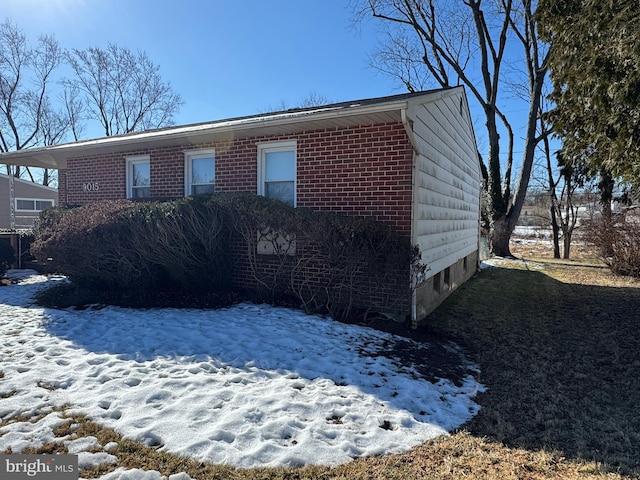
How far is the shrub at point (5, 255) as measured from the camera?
8.54 metres

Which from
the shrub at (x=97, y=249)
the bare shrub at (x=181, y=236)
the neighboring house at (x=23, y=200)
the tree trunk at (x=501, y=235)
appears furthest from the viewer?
the neighboring house at (x=23, y=200)

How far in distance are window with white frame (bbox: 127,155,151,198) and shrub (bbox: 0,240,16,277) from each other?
2970 mm

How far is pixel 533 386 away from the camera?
4.09m

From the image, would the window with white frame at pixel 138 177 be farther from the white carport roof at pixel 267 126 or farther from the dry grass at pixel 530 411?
the dry grass at pixel 530 411

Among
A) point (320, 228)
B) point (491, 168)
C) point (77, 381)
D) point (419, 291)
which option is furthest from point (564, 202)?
point (77, 381)

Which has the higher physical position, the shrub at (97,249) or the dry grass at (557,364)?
the shrub at (97,249)

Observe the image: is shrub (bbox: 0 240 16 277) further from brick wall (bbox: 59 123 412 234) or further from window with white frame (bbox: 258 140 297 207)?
window with white frame (bbox: 258 140 297 207)

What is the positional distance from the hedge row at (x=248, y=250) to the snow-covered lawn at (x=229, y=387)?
34.8 inches

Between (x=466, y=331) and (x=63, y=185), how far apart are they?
426 inches

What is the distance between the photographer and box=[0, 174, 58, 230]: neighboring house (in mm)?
20531

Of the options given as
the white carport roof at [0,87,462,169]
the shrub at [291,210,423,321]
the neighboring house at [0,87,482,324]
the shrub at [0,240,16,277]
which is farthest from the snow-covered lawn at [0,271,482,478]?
the shrub at [0,240,16,277]
